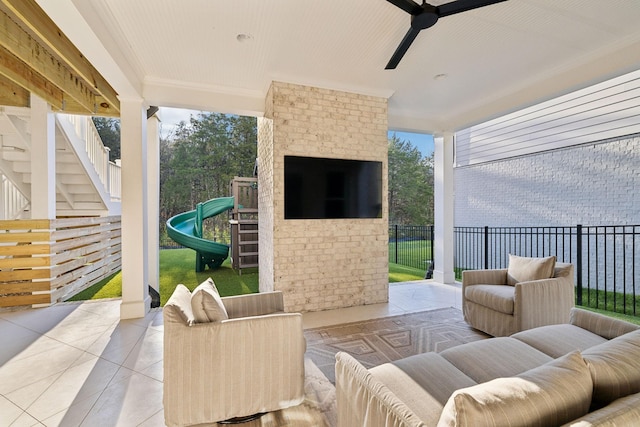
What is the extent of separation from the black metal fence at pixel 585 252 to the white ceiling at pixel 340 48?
2473mm

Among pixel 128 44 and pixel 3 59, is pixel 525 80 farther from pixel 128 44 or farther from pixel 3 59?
pixel 3 59

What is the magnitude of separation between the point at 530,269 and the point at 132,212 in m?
4.65

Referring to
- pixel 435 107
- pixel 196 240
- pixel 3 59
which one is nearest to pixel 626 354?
pixel 435 107

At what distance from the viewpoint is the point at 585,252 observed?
17.0 feet

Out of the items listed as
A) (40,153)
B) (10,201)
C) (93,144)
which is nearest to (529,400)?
(40,153)

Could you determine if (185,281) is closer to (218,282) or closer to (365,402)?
(218,282)

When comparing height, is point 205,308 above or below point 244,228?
below

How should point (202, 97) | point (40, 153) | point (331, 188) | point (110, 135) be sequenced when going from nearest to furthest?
point (202, 97) < point (331, 188) < point (40, 153) < point (110, 135)

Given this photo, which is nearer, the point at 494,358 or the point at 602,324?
the point at 494,358

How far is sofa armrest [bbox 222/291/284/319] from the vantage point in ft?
7.84

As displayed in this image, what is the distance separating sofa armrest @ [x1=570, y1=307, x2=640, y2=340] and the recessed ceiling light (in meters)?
3.72

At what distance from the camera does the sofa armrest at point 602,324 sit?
190cm

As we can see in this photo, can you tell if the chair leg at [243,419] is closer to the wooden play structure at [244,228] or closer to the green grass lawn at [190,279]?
the green grass lawn at [190,279]

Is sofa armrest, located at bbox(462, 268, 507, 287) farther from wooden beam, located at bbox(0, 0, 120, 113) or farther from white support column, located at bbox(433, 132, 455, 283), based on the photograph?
wooden beam, located at bbox(0, 0, 120, 113)
